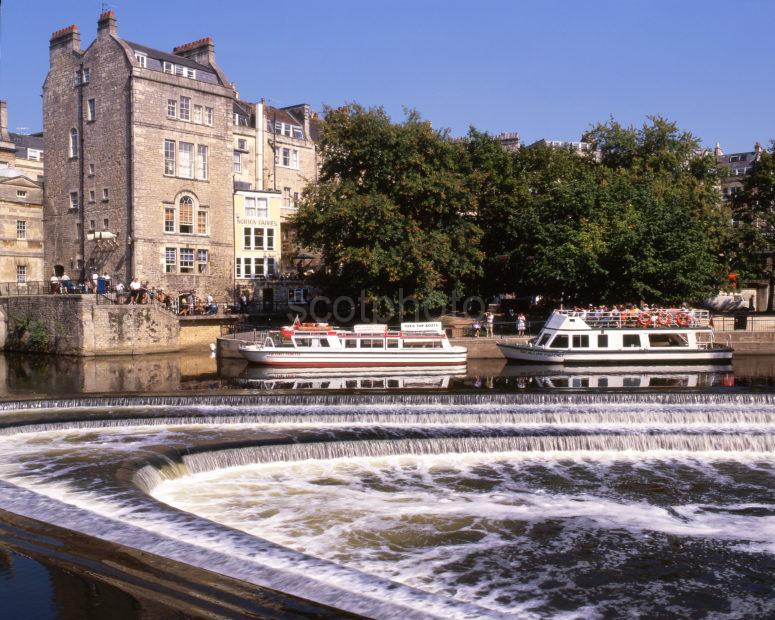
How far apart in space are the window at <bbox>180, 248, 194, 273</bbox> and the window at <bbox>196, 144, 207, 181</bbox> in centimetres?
502

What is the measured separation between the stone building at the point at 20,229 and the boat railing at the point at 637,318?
3701cm

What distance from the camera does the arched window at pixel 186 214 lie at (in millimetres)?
55906

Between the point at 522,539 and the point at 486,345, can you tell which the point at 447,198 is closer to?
the point at 486,345

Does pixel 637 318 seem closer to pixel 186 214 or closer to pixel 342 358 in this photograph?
pixel 342 358

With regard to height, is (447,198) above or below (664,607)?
above

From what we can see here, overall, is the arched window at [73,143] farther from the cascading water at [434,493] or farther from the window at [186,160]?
the cascading water at [434,493]

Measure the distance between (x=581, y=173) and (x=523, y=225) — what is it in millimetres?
6912

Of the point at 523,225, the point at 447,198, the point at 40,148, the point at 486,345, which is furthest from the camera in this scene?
the point at 40,148

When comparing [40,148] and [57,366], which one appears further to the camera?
[40,148]

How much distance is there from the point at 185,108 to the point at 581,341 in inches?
1210

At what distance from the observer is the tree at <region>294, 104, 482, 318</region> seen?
4609 cm

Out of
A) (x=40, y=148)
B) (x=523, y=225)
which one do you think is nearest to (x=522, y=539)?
(x=523, y=225)

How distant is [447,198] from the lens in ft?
159

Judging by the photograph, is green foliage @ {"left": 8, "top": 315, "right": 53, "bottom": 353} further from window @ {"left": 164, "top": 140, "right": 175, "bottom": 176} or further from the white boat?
the white boat
